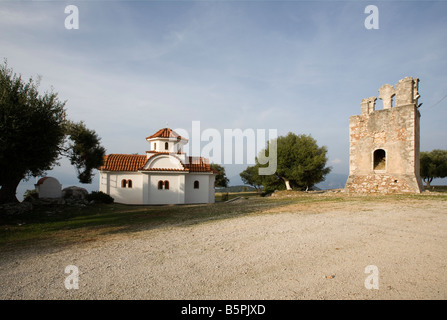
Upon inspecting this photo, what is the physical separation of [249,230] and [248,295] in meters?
4.63

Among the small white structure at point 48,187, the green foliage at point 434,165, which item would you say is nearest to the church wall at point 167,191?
the small white structure at point 48,187

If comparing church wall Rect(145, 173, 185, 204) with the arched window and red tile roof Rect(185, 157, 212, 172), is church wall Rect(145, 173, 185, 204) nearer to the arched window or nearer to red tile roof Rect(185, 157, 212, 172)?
red tile roof Rect(185, 157, 212, 172)

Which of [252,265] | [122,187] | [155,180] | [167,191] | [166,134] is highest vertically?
[166,134]

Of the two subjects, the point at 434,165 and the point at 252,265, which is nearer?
the point at 252,265

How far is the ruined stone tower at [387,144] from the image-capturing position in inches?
706

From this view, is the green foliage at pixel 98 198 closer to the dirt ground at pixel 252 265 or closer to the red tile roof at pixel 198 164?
the red tile roof at pixel 198 164

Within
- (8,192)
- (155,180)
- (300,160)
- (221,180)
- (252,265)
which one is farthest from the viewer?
(221,180)

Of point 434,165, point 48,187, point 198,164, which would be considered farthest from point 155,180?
point 434,165

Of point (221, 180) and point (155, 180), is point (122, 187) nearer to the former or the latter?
point (155, 180)

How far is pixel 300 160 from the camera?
33375mm

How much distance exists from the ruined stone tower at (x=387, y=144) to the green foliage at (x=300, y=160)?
11.8m

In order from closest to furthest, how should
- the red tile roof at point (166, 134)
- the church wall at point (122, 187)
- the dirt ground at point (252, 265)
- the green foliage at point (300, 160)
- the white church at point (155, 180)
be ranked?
the dirt ground at point (252, 265), the white church at point (155, 180), the church wall at point (122, 187), the red tile roof at point (166, 134), the green foliage at point (300, 160)

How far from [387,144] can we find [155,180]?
76.0ft

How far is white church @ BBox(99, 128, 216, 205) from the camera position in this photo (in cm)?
2721
